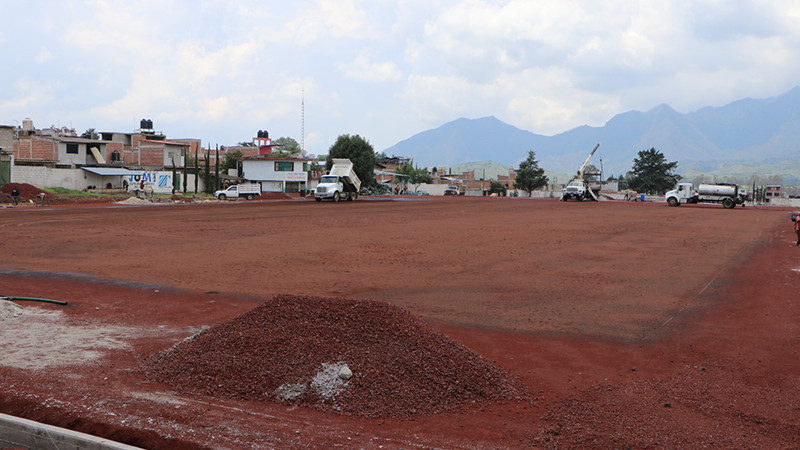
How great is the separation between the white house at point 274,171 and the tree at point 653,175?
6421cm

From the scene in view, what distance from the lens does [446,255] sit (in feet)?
61.0

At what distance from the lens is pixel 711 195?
2279 inches

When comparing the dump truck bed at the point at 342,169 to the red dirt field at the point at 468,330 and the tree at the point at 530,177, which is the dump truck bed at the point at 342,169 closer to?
the red dirt field at the point at 468,330

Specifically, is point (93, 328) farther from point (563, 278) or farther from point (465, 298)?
point (563, 278)

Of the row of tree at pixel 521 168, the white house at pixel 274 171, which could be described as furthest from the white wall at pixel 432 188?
the white house at pixel 274 171

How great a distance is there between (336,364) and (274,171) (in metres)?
83.4

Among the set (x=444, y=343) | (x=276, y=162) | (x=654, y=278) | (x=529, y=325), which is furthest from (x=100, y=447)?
(x=276, y=162)

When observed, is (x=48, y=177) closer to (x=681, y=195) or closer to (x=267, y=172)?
(x=267, y=172)

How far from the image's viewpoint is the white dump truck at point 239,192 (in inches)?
2507

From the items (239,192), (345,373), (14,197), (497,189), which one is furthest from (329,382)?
(497,189)

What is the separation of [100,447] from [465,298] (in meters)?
8.05

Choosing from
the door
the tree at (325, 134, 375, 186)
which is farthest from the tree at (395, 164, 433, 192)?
the door

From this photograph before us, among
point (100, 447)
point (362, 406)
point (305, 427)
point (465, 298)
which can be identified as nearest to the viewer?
point (100, 447)

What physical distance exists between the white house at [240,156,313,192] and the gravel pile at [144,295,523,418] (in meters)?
81.8
